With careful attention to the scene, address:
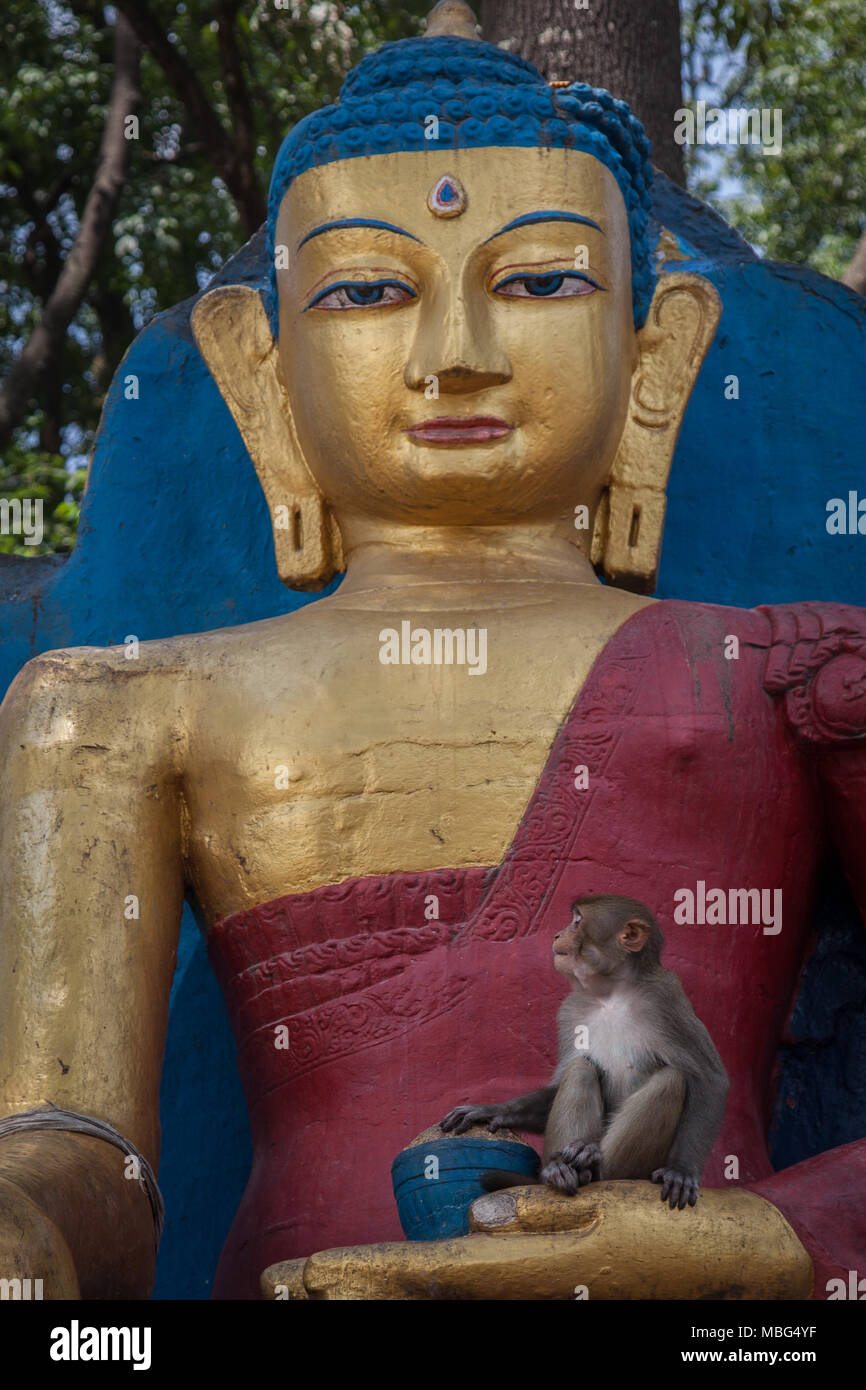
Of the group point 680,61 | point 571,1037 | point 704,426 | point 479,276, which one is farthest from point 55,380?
point 571,1037

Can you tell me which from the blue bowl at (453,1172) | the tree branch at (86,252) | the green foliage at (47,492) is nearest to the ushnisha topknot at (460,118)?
the blue bowl at (453,1172)

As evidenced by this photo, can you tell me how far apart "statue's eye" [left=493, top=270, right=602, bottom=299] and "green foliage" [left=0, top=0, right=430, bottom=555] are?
218 inches

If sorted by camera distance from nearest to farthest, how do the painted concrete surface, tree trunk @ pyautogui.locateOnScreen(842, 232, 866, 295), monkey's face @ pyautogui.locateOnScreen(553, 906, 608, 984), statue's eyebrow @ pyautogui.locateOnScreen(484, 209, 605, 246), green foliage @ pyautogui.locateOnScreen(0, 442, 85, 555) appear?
monkey's face @ pyautogui.locateOnScreen(553, 906, 608, 984)
statue's eyebrow @ pyautogui.locateOnScreen(484, 209, 605, 246)
the painted concrete surface
tree trunk @ pyautogui.locateOnScreen(842, 232, 866, 295)
green foliage @ pyautogui.locateOnScreen(0, 442, 85, 555)

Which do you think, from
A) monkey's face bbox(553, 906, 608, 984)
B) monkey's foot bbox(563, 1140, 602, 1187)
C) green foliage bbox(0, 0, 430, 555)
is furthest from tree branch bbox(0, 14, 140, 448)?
monkey's foot bbox(563, 1140, 602, 1187)

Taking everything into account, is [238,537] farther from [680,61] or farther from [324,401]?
[680,61]

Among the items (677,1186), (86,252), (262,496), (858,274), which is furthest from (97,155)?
(677,1186)

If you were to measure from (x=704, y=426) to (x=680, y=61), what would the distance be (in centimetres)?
171

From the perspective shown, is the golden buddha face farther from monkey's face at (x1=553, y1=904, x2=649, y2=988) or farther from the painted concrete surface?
monkey's face at (x1=553, y1=904, x2=649, y2=988)

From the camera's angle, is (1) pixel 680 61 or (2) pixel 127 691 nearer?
(2) pixel 127 691

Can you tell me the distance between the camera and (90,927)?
446 centimetres

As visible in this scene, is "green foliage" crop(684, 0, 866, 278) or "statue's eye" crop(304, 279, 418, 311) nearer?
"statue's eye" crop(304, 279, 418, 311)

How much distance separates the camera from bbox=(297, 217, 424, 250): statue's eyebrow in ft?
16.1

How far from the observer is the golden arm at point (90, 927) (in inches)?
161

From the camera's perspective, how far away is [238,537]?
5.96 metres
